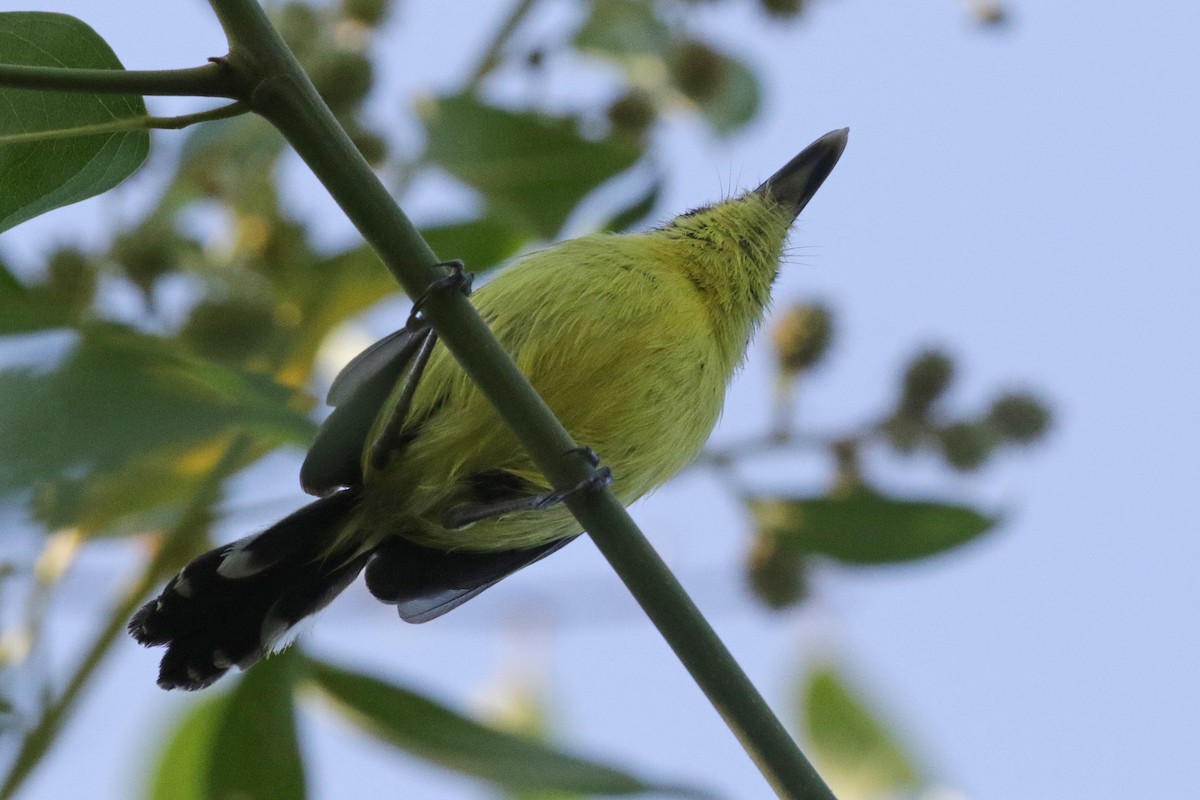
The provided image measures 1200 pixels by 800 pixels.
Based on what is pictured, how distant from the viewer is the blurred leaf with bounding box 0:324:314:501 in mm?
1924

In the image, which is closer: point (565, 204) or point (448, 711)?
point (448, 711)

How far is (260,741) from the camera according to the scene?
3037mm

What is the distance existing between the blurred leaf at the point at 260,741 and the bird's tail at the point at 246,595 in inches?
16.8

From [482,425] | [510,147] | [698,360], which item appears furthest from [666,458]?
[510,147]

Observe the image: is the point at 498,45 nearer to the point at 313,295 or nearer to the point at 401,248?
the point at 313,295

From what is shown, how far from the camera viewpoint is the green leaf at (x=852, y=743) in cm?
430

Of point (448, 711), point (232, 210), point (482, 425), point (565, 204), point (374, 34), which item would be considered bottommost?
point (448, 711)

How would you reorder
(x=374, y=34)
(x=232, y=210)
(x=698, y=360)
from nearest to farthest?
(x=698, y=360) → (x=232, y=210) → (x=374, y=34)

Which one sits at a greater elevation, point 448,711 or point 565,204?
point 565,204

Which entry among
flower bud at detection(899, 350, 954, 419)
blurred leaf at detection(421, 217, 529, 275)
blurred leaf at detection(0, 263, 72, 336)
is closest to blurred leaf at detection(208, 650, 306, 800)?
blurred leaf at detection(0, 263, 72, 336)

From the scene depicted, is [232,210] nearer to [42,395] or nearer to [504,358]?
[42,395]

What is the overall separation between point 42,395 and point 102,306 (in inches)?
43.7

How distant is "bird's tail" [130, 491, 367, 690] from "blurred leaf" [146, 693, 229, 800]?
3.39 feet

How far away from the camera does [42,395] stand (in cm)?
199
